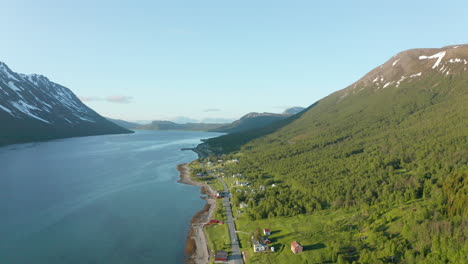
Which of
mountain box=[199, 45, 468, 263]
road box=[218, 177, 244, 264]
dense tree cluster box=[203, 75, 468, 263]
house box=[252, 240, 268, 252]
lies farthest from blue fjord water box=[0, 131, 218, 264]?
dense tree cluster box=[203, 75, 468, 263]

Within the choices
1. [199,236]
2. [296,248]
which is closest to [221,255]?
[199,236]

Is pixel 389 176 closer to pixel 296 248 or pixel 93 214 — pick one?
pixel 296 248

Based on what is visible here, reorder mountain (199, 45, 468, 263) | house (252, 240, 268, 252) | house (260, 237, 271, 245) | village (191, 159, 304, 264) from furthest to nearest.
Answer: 1. house (260, 237, 271, 245)
2. house (252, 240, 268, 252)
3. village (191, 159, 304, 264)
4. mountain (199, 45, 468, 263)

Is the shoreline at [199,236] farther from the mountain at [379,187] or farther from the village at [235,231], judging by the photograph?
the mountain at [379,187]

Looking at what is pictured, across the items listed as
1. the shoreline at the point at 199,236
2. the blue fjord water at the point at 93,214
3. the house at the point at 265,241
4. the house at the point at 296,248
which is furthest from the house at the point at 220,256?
the house at the point at 296,248

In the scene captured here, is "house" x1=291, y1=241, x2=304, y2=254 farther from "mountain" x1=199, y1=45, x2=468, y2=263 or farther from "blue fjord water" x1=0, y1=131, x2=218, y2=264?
"blue fjord water" x1=0, y1=131, x2=218, y2=264

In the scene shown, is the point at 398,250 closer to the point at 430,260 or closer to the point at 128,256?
the point at 430,260

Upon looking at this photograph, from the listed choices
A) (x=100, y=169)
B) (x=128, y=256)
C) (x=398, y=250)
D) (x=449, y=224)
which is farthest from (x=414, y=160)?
(x=100, y=169)
